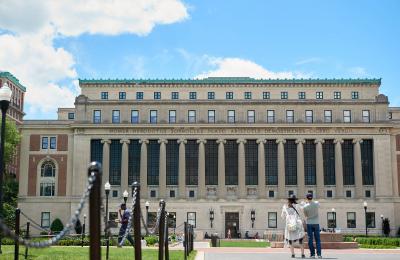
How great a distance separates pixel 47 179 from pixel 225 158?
25.6m

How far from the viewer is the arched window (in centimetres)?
8288

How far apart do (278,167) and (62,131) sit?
103 feet

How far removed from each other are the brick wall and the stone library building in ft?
0.56

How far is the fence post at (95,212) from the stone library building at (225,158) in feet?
237

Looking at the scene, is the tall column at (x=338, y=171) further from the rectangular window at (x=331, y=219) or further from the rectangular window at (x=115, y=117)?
the rectangular window at (x=115, y=117)

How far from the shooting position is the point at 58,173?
8288 centimetres

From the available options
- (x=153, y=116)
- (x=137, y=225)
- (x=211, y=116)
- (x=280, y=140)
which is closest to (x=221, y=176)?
Result: (x=211, y=116)

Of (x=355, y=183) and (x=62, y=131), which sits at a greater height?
(x=62, y=131)

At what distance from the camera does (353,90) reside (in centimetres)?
8662

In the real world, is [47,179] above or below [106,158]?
below

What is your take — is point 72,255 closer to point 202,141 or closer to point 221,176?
point 221,176

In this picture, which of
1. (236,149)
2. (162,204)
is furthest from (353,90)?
(162,204)

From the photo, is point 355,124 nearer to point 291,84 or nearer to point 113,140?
point 291,84

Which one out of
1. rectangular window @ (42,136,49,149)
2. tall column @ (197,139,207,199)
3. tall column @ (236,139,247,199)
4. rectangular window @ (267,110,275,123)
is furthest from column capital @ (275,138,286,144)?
rectangular window @ (42,136,49,149)
